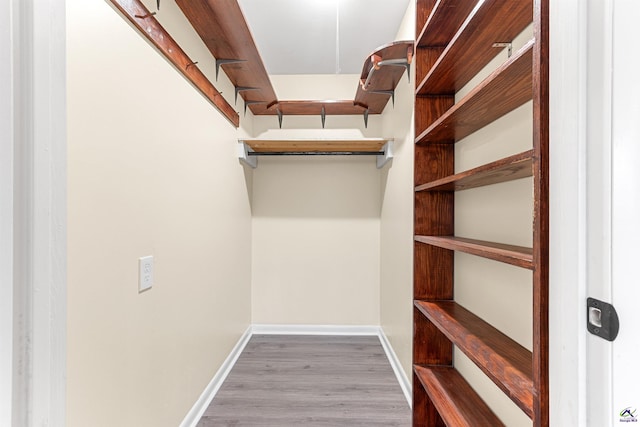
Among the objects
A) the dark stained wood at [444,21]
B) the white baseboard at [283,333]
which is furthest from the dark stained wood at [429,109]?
the white baseboard at [283,333]

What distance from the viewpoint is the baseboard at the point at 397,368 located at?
1.90 meters

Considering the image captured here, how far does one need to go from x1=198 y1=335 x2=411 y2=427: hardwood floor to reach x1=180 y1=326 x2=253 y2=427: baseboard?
0.11ft

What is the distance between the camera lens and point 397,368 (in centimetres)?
219

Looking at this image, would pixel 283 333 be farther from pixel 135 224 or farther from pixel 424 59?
pixel 424 59

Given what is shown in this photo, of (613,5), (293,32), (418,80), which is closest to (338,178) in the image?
(293,32)

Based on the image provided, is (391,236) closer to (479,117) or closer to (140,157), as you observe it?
(479,117)

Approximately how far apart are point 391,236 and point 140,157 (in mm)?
1885

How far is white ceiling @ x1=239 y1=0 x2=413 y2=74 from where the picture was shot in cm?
198

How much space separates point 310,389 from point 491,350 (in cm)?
144

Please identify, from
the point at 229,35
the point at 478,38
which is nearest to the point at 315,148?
the point at 229,35

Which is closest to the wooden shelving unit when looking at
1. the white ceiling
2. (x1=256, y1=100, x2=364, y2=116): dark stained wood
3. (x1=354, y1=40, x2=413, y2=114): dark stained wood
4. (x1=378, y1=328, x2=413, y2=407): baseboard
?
(x1=354, y1=40, x2=413, y2=114): dark stained wood

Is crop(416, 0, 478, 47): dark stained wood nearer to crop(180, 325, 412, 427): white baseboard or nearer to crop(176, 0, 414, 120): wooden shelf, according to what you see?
crop(176, 0, 414, 120): wooden shelf

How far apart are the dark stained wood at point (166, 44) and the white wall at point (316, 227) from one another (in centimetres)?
111

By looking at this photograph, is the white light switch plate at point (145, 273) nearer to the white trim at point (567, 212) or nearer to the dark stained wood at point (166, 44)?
the dark stained wood at point (166, 44)
